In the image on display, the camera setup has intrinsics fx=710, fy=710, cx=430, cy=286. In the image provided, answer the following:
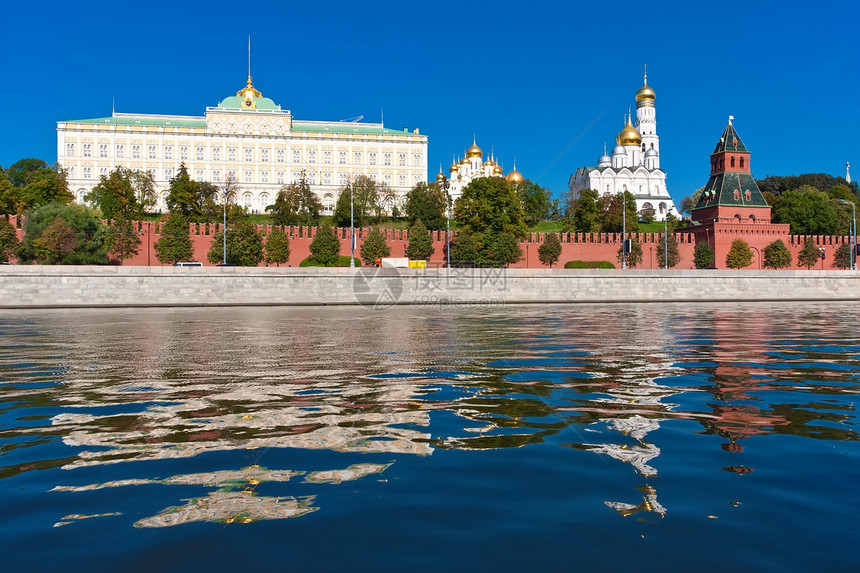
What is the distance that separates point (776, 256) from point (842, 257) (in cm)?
696

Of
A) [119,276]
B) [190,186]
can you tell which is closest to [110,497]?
[119,276]

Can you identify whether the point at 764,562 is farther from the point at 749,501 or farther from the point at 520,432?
the point at 520,432

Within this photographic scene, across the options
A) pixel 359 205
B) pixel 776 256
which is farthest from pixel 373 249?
pixel 776 256

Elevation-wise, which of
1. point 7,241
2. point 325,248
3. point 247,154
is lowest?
point 325,248

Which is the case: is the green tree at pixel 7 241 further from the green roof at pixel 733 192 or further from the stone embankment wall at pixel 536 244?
the green roof at pixel 733 192

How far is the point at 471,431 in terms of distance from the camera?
6406 millimetres

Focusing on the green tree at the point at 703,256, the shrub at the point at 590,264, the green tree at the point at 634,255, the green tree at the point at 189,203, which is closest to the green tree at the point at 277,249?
the green tree at the point at 189,203

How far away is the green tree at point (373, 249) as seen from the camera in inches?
2112

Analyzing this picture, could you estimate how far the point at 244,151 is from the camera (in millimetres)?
99750

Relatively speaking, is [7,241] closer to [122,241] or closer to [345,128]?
[122,241]

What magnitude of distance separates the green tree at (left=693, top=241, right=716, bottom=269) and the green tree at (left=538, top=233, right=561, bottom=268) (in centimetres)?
1203

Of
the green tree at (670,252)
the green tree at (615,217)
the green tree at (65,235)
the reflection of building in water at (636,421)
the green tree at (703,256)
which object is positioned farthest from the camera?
the green tree at (615,217)

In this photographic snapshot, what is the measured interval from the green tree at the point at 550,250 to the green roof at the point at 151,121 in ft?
208

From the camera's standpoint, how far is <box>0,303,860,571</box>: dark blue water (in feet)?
12.2
